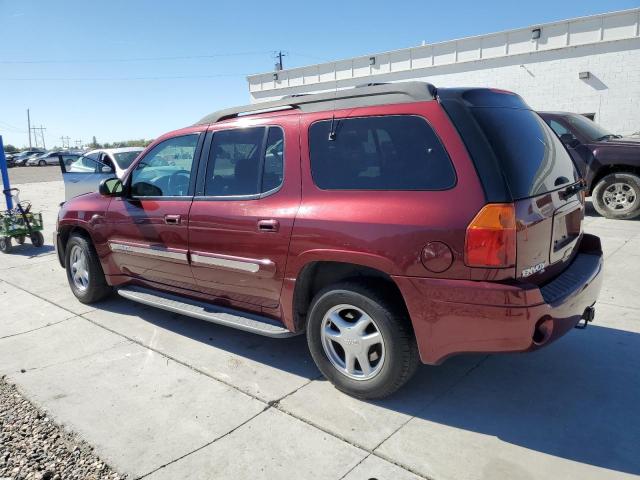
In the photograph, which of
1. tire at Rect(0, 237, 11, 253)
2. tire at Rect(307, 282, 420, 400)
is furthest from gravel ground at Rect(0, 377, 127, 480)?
tire at Rect(0, 237, 11, 253)

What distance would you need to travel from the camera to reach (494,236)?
2.52 meters

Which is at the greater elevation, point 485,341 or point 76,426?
point 485,341

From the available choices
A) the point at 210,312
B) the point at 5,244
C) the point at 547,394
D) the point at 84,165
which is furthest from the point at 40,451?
the point at 84,165

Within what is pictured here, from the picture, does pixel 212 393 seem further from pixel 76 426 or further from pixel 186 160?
pixel 186 160

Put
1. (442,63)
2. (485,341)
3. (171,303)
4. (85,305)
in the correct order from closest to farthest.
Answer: (485,341) < (171,303) < (85,305) < (442,63)

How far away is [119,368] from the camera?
12.6 ft

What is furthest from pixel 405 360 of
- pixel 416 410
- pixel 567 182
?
pixel 567 182

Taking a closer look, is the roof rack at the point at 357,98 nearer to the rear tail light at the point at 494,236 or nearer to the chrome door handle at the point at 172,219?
the rear tail light at the point at 494,236

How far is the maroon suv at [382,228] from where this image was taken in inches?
102

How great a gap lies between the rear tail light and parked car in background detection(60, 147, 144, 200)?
9617mm

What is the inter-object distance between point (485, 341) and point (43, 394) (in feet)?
9.88

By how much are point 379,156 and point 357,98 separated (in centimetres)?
48

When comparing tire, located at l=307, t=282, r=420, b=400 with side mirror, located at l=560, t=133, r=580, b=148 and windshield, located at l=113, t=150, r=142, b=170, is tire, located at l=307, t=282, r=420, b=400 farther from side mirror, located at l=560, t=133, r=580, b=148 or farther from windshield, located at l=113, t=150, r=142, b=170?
windshield, located at l=113, t=150, r=142, b=170

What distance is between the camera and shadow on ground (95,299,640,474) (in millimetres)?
2701
